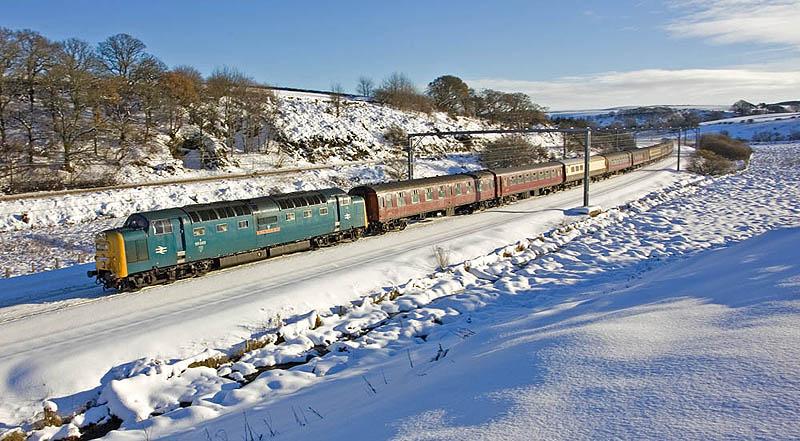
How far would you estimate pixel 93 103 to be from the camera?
43.7 meters

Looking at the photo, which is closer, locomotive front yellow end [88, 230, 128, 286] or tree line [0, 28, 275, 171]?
locomotive front yellow end [88, 230, 128, 286]

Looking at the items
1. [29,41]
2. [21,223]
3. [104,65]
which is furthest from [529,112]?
[21,223]

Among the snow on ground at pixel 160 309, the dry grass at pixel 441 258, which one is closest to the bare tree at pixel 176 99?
the snow on ground at pixel 160 309

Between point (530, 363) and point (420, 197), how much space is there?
24751 millimetres

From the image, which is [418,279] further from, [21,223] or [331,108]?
[331,108]

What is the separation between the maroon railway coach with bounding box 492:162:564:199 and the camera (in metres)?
39.6

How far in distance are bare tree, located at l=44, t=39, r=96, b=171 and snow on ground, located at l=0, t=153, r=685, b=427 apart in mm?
21766

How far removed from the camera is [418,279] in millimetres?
19375

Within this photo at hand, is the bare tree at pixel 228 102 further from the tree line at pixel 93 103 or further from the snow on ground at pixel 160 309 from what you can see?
the snow on ground at pixel 160 309

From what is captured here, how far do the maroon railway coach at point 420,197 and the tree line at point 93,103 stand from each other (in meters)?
24.6

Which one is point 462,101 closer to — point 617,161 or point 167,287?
point 617,161

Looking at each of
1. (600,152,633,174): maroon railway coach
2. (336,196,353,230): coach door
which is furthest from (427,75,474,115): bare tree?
(336,196,353,230): coach door

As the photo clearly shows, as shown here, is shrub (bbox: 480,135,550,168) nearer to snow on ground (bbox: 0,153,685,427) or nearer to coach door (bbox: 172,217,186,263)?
snow on ground (bbox: 0,153,685,427)

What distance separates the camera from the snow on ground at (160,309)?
1204 centimetres
